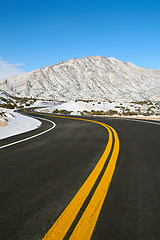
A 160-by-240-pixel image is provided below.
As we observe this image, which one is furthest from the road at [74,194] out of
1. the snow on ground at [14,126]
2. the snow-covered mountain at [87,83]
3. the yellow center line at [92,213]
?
the snow-covered mountain at [87,83]

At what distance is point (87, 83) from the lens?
331ft

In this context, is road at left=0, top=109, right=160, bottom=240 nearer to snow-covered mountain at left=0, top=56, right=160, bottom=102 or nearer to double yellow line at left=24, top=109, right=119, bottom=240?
double yellow line at left=24, top=109, right=119, bottom=240

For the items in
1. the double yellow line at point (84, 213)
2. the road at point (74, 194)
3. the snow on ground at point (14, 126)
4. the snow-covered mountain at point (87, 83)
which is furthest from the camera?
the snow-covered mountain at point (87, 83)

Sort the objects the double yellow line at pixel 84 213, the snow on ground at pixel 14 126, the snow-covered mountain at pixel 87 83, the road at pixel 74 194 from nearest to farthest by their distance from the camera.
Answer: the double yellow line at pixel 84 213 < the road at pixel 74 194 < the snow on ground at pixel 14 126 < the snow-covered mountain at pixel 87 83

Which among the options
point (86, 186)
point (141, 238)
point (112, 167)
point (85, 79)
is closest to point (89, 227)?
point (141, 238)

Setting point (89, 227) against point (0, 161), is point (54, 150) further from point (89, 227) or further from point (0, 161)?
point (89, 227)

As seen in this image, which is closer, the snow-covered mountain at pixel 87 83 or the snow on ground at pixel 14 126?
the snow on ground at pixel 14 126

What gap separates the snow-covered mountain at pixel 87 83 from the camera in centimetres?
9369

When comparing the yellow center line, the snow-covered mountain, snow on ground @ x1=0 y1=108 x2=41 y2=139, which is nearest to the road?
the yellow center line

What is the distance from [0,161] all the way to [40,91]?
307 feet

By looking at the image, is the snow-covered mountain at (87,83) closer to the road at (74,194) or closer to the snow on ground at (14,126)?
the snow on ground at (14,126)

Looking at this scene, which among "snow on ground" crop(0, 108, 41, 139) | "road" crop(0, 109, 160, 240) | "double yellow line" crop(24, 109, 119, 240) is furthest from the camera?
"snow on ground" crop(0, 108, 41, 139)

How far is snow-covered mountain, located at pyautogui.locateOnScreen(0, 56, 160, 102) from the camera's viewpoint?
9369 cm

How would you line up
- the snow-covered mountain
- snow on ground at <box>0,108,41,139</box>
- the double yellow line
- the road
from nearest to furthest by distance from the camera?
the double yellow line, the road, snow on ground at <box>0,108,41,139</box>, the snow-covered mountain
